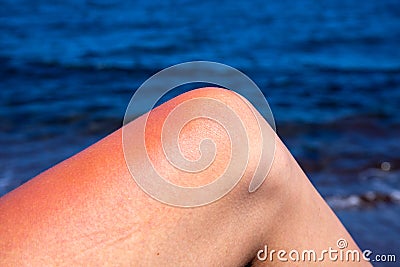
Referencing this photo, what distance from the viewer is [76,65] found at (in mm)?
6883

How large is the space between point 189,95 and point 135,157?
193 millimetres

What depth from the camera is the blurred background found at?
364 cm

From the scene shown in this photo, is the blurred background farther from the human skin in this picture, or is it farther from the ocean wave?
the human skin

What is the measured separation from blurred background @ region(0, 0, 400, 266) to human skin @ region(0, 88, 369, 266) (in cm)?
168

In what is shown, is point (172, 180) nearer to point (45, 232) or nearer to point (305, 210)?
point (45, 232)

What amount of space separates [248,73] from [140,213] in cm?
578

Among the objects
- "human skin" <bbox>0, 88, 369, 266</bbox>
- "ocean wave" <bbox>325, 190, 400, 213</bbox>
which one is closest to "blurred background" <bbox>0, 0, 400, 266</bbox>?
"ocean wave" <bbox>325, 190, 400, 213</bbox>

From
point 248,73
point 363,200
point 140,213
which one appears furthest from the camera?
point 248,73

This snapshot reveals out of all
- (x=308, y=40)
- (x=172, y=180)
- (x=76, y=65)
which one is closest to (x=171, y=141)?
(x=172, y=180)

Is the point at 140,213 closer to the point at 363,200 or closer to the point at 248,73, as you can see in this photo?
the point at 363,200

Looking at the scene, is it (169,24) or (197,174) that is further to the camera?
(169,24)

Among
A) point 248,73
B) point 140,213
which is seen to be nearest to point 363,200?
point 140,213

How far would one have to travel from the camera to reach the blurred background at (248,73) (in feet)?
12.0

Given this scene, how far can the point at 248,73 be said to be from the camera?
21.9 feet
